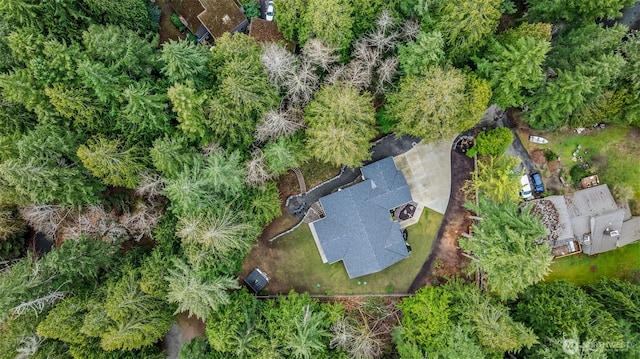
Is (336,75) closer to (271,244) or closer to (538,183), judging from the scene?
(271,244)

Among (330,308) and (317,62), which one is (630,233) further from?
(317,62)

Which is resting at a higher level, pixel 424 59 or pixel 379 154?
pixel 424 59

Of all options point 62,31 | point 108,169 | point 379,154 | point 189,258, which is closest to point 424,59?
point 379,154

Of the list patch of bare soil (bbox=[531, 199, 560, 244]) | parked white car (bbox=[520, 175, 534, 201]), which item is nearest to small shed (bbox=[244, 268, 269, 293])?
parked white car (bbox=[520, 175, 534, 201])

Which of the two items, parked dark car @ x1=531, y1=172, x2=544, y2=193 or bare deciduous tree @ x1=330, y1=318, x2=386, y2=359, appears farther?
parked dark car @ x1=531, y1=172, x2=544, y2=193

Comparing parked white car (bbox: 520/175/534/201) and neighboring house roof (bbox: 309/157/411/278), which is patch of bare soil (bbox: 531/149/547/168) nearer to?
parked white car (bbox: 520/175/534/201)

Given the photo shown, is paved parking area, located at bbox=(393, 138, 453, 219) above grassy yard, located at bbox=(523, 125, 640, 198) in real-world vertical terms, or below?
above
